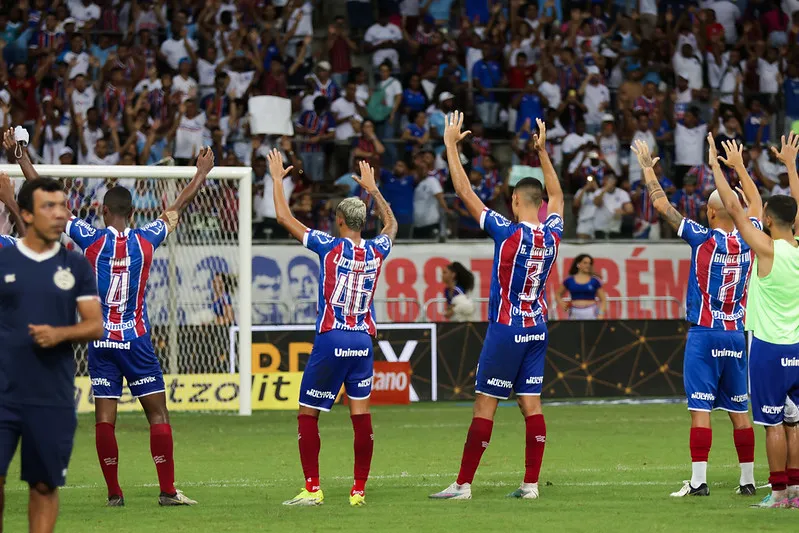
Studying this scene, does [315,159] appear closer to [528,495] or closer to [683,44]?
[683,44]

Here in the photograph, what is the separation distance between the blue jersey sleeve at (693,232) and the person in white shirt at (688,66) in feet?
57.5

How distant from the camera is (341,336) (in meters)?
10.4

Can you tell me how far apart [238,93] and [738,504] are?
16261 mm

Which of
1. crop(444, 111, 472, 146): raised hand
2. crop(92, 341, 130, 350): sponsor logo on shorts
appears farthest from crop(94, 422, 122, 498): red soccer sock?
crop(444, 111, 472, 146): raised hand

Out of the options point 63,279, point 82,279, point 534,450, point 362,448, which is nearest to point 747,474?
point 534,450

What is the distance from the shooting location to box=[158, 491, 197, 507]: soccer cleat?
10.4 m

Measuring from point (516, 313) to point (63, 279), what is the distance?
444cm

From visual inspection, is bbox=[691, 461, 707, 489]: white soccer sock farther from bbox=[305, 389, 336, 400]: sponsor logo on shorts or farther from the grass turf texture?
bbox=[305, 389, 336, 400]: sponsor logo on shorts

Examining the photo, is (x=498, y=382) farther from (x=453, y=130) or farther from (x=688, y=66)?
(x=688, y=66)

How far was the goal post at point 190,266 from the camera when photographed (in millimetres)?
18750

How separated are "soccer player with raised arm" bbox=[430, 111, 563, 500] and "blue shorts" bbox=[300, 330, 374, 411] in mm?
1003

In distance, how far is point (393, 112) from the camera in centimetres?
2556

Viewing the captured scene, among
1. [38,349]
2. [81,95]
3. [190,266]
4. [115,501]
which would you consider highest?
[81,95]

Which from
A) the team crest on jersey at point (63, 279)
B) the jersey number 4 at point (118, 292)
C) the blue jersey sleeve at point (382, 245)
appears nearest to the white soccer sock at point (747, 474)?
the blue jersey sleeve at point (382, 245)
